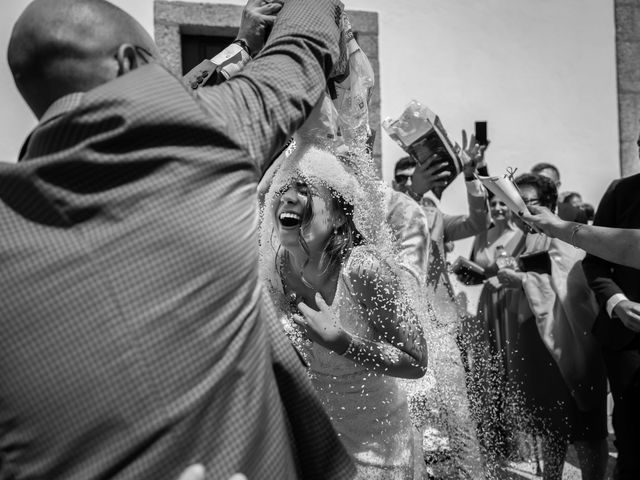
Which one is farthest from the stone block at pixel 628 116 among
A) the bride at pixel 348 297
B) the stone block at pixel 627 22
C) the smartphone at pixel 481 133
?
the bride at pixel 348 297

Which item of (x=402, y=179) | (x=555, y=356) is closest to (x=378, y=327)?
(x=555, y=356)

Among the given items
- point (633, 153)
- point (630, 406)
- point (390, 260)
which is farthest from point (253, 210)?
point (633, 153)

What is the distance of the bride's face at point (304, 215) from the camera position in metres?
2.42

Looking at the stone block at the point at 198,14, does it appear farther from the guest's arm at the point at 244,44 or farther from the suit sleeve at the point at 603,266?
the guest's arm at the point at 244,44

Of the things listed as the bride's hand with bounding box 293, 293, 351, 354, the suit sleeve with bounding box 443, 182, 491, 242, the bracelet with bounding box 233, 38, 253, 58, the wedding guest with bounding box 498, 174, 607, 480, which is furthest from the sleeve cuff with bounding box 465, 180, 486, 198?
the bracelet with bounding box 233, 38, 253, 58

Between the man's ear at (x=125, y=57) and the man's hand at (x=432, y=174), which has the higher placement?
the man's ear at (x=125, y=57)

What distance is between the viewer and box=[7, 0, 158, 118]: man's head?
3.63 feet

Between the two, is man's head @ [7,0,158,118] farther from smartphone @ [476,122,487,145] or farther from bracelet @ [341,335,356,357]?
smartphone @ [476,122,487,145]

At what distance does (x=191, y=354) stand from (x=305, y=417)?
252mm

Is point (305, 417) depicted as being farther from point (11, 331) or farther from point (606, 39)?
point (606, 39)

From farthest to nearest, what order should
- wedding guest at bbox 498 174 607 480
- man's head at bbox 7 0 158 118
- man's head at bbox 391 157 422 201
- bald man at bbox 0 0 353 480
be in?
man's head at bbox 391 157 422 201
wedding guest at bbox 498 174 607 480
man's head at bbox 7 0 158 118
bald man at bbox 0 0 353 480

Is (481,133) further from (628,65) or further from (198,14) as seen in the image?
(198,14)

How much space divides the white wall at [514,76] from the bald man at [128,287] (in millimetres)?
5081

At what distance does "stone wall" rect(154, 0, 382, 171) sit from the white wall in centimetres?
11
